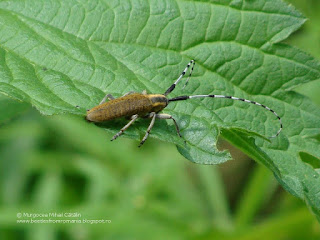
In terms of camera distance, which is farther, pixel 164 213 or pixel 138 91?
Answer: pixel 164 213

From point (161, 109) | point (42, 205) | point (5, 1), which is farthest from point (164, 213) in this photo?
point (5, 1)

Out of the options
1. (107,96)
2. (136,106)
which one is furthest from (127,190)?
(107,96)

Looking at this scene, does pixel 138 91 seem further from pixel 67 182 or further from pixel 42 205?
pixel 67 182

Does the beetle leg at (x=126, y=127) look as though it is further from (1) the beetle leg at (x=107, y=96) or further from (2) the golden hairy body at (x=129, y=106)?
(1) the beetle leg at (x=107, y=96)

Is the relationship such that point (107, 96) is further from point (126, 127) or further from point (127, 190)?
point (127, 190)

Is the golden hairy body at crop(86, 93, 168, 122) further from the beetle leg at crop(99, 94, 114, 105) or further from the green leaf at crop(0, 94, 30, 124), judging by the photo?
the green leaf at crop(0, 94, 30, 124)

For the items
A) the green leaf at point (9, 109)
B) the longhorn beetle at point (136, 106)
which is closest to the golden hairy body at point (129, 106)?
the longhorn beetle at point (136, 106)
